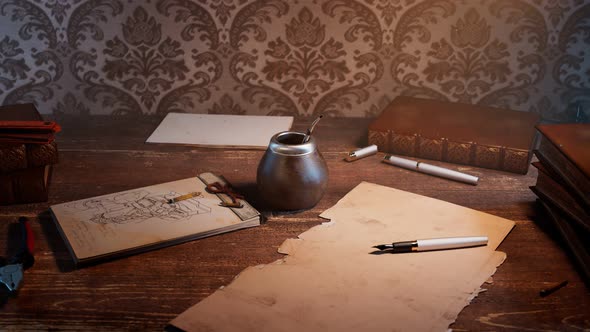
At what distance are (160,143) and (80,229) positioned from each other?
1.50 ft

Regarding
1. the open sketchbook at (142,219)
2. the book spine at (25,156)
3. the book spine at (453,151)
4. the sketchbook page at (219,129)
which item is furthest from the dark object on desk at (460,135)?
→ the book spine at (25,156)

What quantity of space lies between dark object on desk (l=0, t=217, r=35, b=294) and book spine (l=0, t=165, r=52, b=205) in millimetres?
93

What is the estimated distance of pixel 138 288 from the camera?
85cm

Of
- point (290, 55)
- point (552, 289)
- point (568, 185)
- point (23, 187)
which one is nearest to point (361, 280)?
point (552, 289)

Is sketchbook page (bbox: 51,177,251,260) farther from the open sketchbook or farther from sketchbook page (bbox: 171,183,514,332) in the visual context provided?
sketchbook page (bbox: 171,183,514,332)

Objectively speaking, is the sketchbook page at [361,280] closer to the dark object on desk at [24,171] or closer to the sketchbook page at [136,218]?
the sketchbook page at [136,218]

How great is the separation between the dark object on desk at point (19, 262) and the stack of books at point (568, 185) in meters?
0.80

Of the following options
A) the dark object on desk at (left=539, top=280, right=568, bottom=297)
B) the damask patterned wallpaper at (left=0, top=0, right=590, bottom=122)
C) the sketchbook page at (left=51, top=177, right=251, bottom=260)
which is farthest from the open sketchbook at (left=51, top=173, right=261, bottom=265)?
the damask patterned wallpaper at (left=0, top=0, right=590, bottom=122)

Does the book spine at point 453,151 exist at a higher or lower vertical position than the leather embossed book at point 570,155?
lower

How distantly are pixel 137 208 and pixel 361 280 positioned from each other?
425 mm

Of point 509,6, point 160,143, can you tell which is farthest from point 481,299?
point 509,6

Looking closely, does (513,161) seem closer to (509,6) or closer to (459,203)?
(459,203)

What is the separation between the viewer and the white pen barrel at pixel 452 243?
0.94 m

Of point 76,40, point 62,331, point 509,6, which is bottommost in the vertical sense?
point 62,331
